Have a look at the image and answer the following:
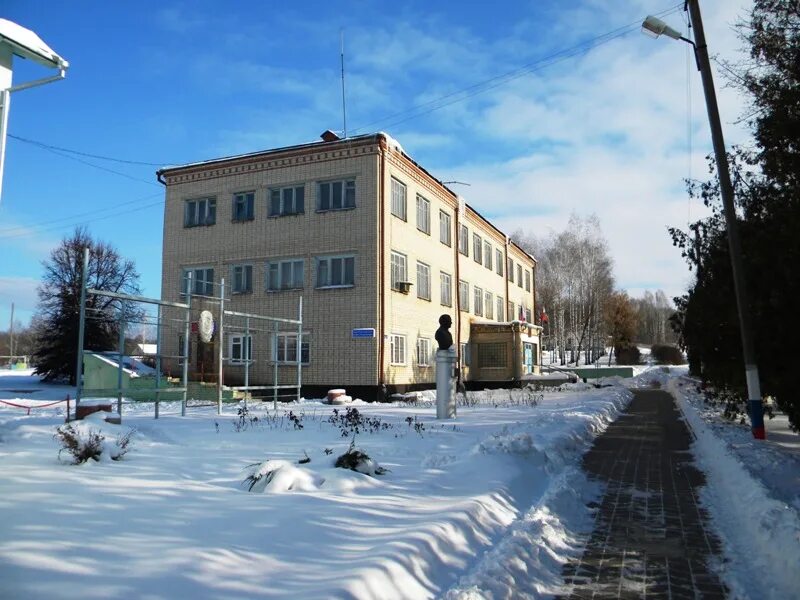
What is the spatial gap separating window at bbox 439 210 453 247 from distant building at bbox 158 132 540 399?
16.9 inches

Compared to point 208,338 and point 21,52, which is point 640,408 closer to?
point 208,338

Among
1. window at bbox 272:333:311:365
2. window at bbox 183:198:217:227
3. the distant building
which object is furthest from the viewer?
window at bbox 183:198:217:227

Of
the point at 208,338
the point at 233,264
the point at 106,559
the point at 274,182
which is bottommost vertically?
the point at 106,559

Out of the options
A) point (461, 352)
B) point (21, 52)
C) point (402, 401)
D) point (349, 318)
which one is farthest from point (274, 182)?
point (21, 52)

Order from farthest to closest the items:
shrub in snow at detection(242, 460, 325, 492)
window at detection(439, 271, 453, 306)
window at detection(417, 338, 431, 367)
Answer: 1. window at detection(439, 271, 453, 306)
2. window at detection(417, 338, 431, 367)
3. shrub in snow at detection(242, 460, 325, 492)

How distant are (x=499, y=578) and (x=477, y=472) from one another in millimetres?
3234

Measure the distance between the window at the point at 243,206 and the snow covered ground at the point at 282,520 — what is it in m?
17.4

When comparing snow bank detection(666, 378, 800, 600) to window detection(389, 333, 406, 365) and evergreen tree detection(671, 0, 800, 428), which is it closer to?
evergreen tree detection(671, 0, 800, 428)

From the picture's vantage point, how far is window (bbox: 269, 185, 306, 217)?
25.4 m

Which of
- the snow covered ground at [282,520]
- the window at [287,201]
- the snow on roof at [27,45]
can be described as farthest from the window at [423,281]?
the snow on roof at [27,45]

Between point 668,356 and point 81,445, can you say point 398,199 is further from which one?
point 668,356

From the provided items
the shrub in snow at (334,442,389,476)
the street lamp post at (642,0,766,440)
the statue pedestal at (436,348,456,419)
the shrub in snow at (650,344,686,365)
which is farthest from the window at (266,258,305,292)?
the shrub in snow at (650,344,686,365)

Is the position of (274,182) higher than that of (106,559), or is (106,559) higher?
(274,182)

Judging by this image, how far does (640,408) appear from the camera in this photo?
73.8 feet
